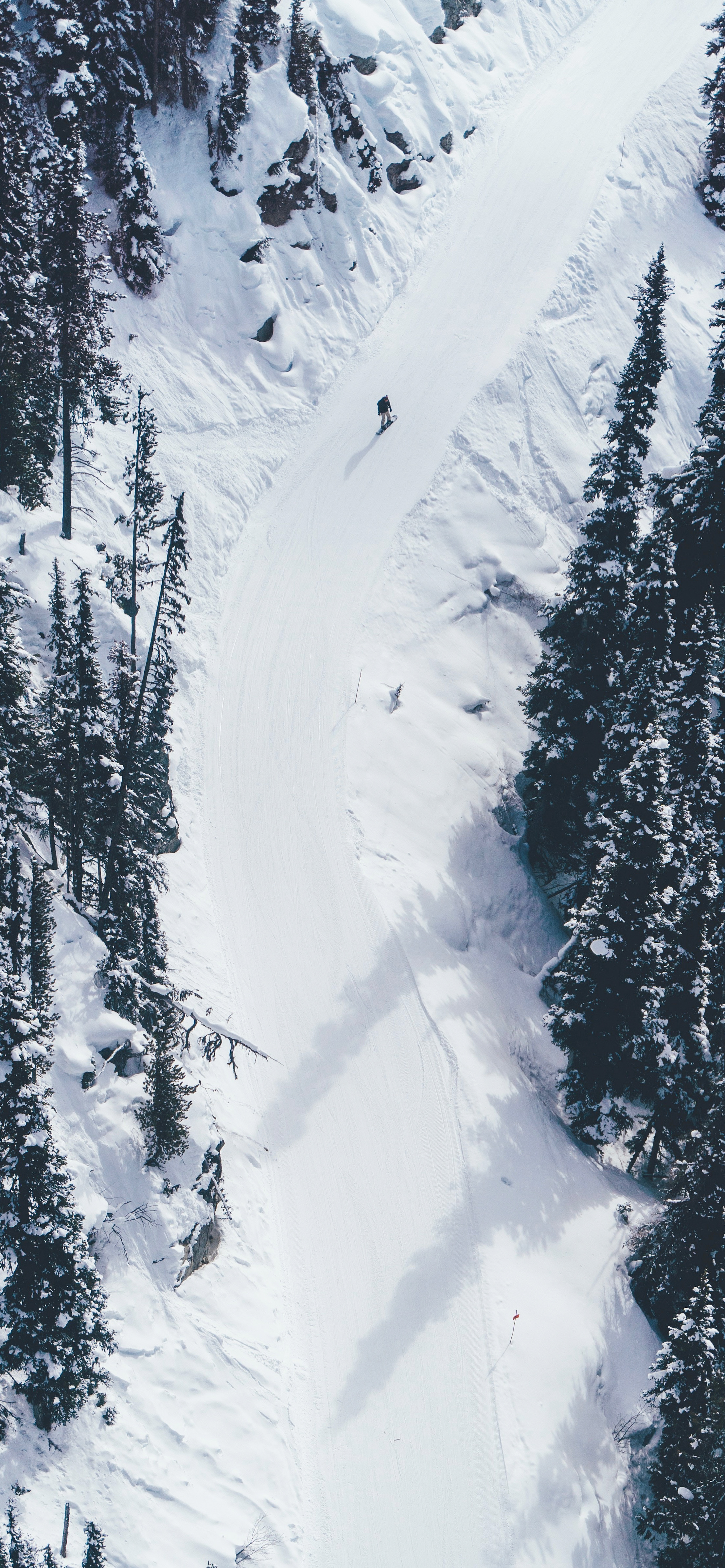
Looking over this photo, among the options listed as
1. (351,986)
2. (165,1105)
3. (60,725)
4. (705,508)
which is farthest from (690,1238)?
(705,508)

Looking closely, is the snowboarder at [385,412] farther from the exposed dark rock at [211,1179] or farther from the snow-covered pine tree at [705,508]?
the exposed dark rock at [211,1179]

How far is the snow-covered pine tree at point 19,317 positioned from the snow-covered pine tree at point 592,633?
1373 cm

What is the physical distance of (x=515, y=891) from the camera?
29531 mm

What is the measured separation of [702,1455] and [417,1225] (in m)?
6.20

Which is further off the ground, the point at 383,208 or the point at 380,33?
the point at 380,33

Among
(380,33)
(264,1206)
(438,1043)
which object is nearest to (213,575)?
(438,1043)

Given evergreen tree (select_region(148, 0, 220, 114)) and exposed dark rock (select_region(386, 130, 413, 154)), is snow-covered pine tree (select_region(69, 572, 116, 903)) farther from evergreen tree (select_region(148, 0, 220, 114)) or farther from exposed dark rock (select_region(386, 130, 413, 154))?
exposed dark rock (select_region(386, 130, 413, 154))

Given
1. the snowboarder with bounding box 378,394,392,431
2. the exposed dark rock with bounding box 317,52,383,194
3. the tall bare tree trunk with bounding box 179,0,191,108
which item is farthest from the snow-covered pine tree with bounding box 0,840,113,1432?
the exposed dark rock with bounding box 317,52,383,194

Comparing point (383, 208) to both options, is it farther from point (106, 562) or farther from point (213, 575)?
point (106, 562)

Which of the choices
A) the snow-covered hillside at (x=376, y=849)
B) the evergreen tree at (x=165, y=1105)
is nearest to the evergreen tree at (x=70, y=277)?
the snow-covered hillside at (x=376, y=849)

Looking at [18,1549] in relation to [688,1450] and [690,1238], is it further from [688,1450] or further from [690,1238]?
[690,1238]

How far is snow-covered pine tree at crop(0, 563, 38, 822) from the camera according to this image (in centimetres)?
1930

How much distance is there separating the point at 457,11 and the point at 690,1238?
51345mm

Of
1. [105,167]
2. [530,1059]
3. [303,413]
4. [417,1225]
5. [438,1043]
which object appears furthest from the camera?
[303,413]
